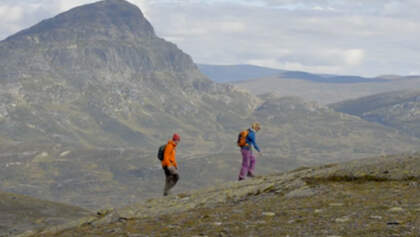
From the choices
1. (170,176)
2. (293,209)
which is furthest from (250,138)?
(293,209)

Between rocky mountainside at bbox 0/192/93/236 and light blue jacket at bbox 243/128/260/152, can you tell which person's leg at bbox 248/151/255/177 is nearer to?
light blue jacket at bbox 243/128/260/152

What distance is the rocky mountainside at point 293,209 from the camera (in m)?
21.2

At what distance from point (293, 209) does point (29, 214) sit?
7722 cm

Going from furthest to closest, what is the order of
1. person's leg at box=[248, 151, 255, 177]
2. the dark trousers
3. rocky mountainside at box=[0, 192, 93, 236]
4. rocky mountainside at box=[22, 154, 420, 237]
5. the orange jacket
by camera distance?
rocky mountainside at box=[0, 192, 93, 236] → person's leg at box=[248, 151, 255, 177] → the dark trousers → the orange jacket → rocky mountainside at box=[22, 154, 420, 237]

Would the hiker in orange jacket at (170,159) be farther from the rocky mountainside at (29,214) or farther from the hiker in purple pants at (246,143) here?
the rocky mountainside at (29,214)

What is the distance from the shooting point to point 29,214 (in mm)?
95562

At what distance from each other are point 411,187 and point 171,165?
15.6 m

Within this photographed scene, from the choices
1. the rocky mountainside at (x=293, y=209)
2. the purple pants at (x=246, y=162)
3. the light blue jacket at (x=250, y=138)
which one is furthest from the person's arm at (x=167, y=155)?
A: the light blue jacket at (x=250, y=138)

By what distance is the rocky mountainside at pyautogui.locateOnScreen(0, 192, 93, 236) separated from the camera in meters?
75.1

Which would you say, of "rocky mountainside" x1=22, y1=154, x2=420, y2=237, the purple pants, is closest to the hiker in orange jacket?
"rocky mountainside" x1=22, y1=154, x2=420, y2=237

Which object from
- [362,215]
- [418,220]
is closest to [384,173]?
[362,215]

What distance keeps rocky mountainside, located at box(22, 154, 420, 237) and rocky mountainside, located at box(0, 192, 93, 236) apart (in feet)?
109

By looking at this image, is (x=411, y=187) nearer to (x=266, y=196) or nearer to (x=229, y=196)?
(x=266, y=196)

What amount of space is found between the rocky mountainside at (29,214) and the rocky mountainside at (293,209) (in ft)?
109
